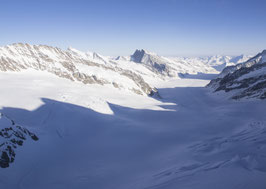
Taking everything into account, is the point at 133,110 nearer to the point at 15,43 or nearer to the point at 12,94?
the point at 12,94

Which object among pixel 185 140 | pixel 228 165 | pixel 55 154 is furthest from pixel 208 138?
pixel 55 154

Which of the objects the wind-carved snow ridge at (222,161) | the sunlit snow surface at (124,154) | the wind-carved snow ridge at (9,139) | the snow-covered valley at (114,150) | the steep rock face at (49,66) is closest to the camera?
the sunlit snow surface at (124,154)

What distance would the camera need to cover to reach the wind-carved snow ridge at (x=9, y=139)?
51.8 ft

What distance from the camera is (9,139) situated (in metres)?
17.6

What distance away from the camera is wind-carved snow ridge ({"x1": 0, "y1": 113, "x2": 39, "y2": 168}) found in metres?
15.8

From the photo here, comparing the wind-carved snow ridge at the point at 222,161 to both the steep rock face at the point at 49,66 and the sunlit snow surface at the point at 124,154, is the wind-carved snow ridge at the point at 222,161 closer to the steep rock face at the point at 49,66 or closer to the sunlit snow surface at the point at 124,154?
the sunlit snow surface at the point at 124,154

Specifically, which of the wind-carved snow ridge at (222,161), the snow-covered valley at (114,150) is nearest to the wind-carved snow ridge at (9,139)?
the snow-covered valley at (114,150)

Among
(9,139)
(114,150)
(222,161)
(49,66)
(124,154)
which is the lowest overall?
(114,150)

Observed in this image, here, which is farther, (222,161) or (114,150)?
(114,150)

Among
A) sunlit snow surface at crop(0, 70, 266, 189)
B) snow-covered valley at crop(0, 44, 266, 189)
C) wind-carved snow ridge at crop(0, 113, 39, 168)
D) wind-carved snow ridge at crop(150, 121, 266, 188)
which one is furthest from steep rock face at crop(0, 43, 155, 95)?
wind-carved snow ridge at crop(150, 121, 266, 188)

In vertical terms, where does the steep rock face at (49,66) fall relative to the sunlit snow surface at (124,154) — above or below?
above

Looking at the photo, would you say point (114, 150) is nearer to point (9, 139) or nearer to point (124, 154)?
point (124, 154)

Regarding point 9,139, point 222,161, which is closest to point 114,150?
point 9,139

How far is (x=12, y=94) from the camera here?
3669 cm
